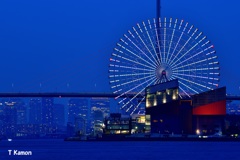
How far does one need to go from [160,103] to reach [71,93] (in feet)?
47.0

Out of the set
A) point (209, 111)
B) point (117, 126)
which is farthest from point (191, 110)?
point (117, 126)

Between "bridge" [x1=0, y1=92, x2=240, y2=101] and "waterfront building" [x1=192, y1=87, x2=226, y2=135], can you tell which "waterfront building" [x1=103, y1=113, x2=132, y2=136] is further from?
"waterfront building" [x1=192, y1=87, x2=226, y2=135]

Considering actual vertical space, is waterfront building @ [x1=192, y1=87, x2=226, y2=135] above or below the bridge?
below

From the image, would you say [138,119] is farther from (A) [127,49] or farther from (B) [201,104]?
(A) [127,49]

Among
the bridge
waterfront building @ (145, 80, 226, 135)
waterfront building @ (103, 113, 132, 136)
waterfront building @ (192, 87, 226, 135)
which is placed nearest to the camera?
waterfront building @ (192, 87, 226, 135)

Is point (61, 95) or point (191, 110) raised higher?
point (61, 95)

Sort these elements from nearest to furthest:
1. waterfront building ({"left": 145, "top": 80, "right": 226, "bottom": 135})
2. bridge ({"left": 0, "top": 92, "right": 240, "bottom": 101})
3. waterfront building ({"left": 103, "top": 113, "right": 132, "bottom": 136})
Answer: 1. waterfront building ({"left": 145, "top": 80, "right": 226, "bottom": 135})
2. bridge ({"left": 0, "top": 92, "right": 240, "bottom": 101})
3. waterfront building ({"left": 103, "top": 113, "right": 132, "bottom": 136})

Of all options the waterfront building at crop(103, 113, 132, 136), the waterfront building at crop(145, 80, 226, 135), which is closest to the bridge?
the waterfront building at crop(145, 80, 226, 135)

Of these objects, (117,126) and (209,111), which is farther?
(117,126)

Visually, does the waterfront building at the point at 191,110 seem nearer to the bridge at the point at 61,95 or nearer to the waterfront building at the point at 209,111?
the waterfront building at the point at 209,111

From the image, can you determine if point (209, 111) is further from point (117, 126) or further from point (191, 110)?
point (117, 126)

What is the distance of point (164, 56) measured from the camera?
376 feet

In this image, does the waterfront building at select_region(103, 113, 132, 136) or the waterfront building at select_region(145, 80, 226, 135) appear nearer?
the waterfront building at select_region(145, 80, 226, 135)

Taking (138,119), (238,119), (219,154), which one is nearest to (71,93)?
(138,119)
